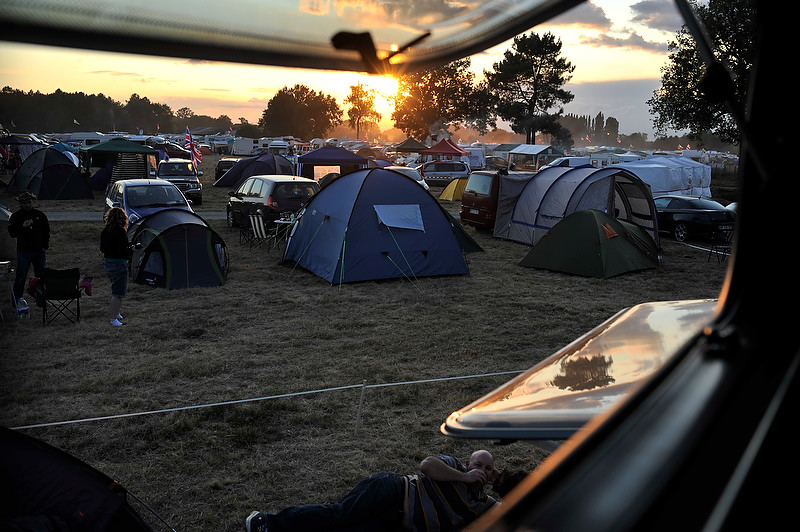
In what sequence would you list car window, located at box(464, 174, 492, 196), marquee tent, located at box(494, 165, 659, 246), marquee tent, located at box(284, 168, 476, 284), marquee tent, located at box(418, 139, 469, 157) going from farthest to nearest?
marquee tent, located at box(418, 139, 469, 157), car window, located at box(464, 174, 492, 196), marquee tent, located at box(494, 165, 659, 246), marquee tent, located at box(284, 168, 476, 284)

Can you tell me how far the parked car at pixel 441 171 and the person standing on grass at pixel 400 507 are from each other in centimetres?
2759

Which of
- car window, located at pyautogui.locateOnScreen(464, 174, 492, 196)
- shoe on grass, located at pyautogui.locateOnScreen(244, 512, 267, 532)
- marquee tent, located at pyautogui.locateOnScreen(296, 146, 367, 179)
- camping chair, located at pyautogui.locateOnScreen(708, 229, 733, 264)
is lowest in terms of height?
shoe on grass, located at pyautogui.locateOnScreen(244, 512, 267, 532)

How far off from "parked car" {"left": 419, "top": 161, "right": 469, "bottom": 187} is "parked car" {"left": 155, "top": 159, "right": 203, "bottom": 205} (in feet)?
40.7

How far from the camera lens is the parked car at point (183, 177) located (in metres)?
21.3

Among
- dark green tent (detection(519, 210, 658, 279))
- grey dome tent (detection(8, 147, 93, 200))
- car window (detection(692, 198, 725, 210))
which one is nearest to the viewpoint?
dark green tent (detection(519, 210, 658, 279))

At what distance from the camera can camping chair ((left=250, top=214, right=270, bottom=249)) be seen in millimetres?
13844

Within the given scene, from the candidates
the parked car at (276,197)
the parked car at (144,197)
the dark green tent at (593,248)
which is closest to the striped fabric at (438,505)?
the dark green tent at (593,248)

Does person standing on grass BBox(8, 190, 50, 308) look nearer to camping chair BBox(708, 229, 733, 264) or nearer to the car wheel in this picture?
camping chair BBox(708, 229, 733, 264)

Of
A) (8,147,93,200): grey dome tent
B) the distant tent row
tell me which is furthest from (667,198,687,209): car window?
(8,147,93,200): grey dome tent

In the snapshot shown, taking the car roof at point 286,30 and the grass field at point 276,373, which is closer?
the car roof at point 286,30

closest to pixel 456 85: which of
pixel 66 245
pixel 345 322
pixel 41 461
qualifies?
pixel 66 245

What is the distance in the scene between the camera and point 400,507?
3.71 meters

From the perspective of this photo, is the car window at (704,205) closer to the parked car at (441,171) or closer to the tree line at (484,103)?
the tree line at (484,103)

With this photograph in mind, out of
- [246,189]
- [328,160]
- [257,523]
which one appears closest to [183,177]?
[328,160]
